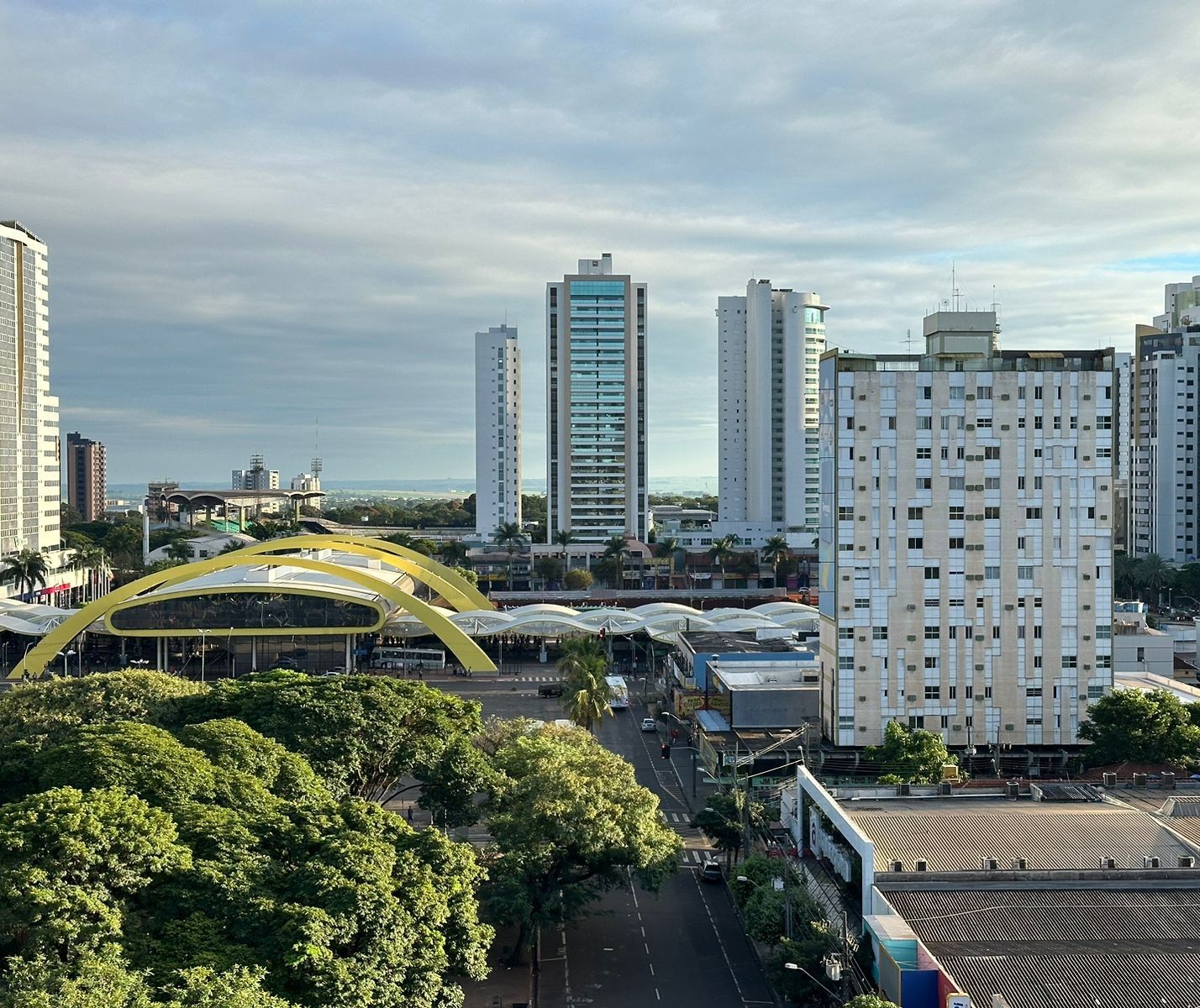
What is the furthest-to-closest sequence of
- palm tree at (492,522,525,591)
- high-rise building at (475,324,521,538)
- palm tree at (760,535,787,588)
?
high-rise building at (475,324,521,538), palm tree at (492,522,525,591), palm tree at (760,535,787,588)

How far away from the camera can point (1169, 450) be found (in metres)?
128

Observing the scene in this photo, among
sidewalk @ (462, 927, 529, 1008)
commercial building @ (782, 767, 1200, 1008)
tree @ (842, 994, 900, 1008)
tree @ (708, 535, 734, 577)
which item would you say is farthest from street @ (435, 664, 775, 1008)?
tree @ (708, 535, 734, 577)

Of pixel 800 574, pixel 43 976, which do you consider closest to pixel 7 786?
pixel 43 976

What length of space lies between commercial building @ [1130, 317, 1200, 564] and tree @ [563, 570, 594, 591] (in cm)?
6022

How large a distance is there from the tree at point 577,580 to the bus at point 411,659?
44.3 meters

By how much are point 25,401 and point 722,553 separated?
7292 centimetres

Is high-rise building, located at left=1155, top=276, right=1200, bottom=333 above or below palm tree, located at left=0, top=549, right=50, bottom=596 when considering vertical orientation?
above

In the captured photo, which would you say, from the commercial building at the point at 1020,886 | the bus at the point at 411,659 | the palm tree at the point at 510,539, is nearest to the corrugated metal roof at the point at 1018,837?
the commercial building at the point at 1020,886

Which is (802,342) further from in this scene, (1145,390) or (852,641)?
(852,641)

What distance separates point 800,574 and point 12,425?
271 feet

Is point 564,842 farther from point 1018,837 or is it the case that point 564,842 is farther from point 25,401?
point 25,401

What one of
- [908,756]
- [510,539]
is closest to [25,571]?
[510,539]

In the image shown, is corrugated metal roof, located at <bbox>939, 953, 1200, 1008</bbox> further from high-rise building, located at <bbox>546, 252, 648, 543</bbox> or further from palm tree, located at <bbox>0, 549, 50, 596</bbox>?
high-rise building, located at <bbox>546, 252, 648, 543</bbox>

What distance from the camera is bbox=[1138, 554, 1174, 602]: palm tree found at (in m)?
113
